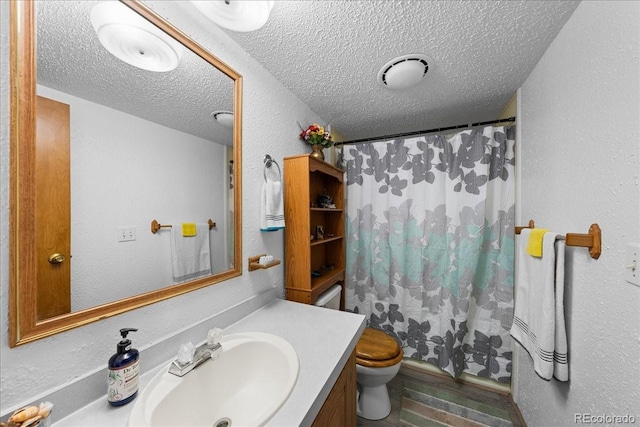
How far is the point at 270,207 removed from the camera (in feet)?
4.01

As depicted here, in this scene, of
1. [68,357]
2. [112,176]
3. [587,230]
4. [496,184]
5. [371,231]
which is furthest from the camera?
[371,231]

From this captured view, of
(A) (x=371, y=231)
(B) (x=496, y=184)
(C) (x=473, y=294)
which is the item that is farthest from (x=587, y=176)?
(A) (x=371, y=231)

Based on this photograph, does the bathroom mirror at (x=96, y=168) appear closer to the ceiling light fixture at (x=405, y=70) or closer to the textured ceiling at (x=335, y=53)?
the textured ceiling at (x=335, y=53)

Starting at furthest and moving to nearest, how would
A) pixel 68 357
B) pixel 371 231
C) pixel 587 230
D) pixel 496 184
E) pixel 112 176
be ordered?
1. pixel 371 231
2. pixel 496 184
3. pixel 587 230
4. pixel 112 176
5. pixel 68 357

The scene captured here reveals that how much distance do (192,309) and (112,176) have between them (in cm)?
55

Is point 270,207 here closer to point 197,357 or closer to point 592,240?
point 197,357

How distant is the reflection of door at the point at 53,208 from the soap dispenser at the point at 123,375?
178 millimetres

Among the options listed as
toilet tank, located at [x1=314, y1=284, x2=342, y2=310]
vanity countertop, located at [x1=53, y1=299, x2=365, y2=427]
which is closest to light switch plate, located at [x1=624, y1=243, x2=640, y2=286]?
vanity countertop, located at [x1=53, y1=299, x2=365, y2=427]

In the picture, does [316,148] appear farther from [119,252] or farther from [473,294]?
[473,294]

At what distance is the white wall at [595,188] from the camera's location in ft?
2.23

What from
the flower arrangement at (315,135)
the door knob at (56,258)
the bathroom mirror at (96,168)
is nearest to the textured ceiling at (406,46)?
the flower arrangement at (315,135)

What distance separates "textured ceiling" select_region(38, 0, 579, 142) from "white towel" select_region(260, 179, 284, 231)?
0.31 metres

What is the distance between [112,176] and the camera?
699 millimetres

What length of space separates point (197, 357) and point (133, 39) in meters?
1.07
